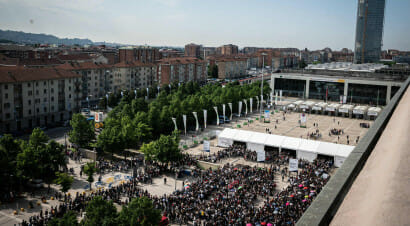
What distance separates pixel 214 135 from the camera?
4991 centimetres

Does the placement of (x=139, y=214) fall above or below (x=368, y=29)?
below

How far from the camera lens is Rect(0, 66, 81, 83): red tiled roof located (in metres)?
49.3

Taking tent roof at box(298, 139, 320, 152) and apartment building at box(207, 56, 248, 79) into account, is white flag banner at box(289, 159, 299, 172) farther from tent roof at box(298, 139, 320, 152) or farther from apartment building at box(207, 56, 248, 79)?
apartment building at box(207, 56, 248, 79)

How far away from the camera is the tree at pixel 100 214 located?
18203mm

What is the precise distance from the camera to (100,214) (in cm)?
1869

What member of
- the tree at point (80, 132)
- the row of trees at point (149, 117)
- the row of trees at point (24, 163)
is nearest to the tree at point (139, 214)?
the row of trees at point (24, 163)

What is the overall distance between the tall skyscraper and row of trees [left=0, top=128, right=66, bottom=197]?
570 ft

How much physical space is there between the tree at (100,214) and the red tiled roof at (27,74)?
36743 millimetres

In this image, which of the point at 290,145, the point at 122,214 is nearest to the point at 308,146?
the point at 290,145

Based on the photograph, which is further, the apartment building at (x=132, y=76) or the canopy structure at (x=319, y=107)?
the apartment building at (x=132, y=76)

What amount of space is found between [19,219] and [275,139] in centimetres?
2745

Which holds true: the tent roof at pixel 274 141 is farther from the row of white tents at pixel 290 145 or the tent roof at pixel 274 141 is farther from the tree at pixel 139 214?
the tree at pixel 139 214

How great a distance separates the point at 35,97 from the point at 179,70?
55715 millimetres

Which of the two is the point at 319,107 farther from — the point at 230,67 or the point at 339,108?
the point at 230,67
